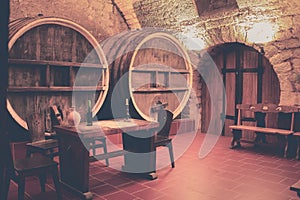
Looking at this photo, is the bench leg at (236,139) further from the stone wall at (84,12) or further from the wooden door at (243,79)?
the stone wall at (84,12)

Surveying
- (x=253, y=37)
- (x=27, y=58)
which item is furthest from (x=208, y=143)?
(x=27, y=58)

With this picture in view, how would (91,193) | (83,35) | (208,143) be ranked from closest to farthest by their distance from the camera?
(91,193) < (83,35) < (208,143)

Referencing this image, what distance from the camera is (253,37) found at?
15.4 ft

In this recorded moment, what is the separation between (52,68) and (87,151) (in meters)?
1.52

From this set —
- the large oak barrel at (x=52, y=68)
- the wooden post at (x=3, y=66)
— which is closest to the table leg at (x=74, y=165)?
the large oak barrel at (x=52, y=68)

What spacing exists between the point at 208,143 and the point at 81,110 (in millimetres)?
2345

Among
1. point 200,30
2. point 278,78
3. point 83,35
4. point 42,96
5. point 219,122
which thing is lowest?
point 219,122

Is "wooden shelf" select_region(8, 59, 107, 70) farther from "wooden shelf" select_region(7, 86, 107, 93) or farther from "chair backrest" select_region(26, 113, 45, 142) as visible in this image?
"chair backrest" select_region(26, 113, 45, 142)

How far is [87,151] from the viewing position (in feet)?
8.74

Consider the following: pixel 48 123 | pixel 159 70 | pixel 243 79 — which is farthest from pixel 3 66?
pixel 243 79

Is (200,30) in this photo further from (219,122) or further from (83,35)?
(83,35)

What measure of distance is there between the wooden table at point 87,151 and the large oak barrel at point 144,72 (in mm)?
886

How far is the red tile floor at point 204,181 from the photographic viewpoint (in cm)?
275

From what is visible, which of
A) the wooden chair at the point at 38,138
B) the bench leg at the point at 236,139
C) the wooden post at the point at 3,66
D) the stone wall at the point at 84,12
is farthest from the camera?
the bench leg at the point at 236,139
